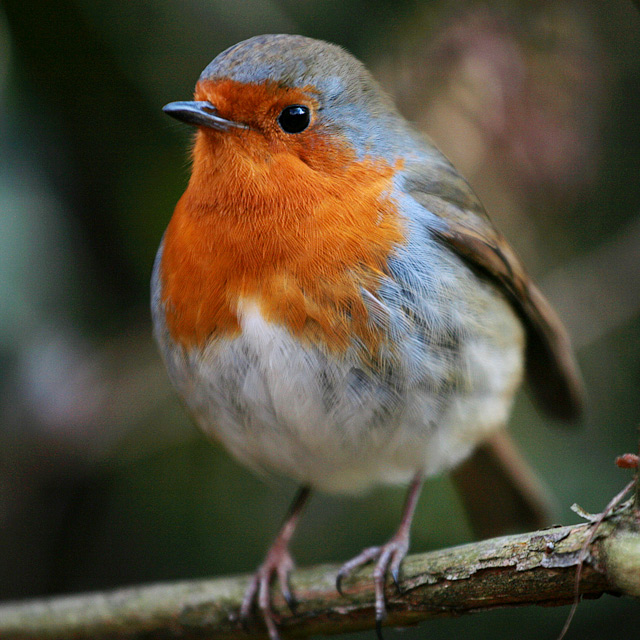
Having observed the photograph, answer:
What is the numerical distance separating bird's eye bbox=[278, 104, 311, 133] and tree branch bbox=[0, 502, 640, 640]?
49.7 inches

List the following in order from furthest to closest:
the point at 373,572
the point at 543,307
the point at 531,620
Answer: the point at 531,620 < the point at 543,307 < the point at 373,572

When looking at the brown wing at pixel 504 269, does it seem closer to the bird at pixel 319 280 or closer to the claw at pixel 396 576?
the bird at pixel 319 280

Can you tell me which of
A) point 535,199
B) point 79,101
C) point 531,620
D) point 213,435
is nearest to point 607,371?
point 535,199

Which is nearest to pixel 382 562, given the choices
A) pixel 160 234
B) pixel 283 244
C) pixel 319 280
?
pixel 319 280

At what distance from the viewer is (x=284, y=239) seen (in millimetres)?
2223

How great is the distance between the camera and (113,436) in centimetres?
336

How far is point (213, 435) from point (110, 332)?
100 cm

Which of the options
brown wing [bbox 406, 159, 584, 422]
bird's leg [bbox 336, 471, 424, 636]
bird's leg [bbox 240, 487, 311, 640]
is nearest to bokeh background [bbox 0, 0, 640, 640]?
brown wing [bbox 406, 159, 584, 422]

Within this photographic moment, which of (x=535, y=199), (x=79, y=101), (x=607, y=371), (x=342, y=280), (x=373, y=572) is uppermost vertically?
(x=79, y=101)

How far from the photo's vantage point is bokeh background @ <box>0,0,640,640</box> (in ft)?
10.3

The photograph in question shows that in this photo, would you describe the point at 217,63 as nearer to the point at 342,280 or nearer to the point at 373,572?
the point at 342,280

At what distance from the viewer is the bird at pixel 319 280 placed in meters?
2.21

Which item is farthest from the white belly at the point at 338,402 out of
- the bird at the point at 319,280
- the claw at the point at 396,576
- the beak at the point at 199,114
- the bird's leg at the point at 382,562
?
the beak at the point at 199,114

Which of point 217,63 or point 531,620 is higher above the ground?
point 217,63
